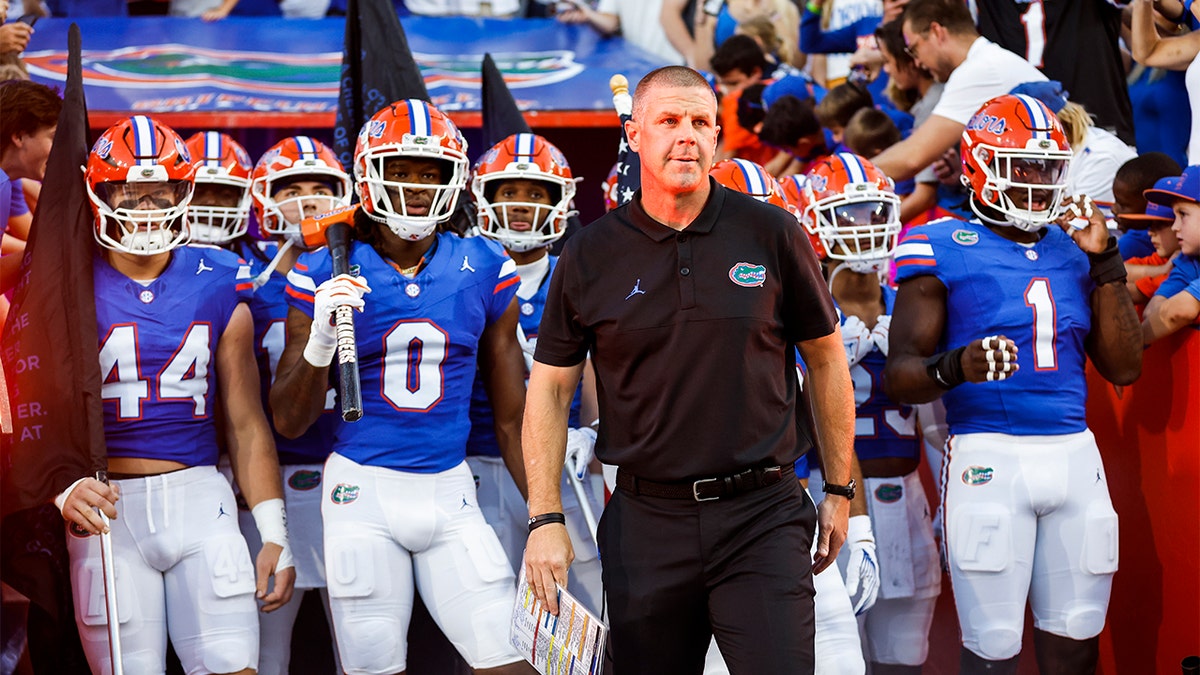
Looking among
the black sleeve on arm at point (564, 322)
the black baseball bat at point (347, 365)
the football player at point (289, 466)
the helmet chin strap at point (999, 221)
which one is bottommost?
the football player at point (289, 466)

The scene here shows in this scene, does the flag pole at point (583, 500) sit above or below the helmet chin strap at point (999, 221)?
below

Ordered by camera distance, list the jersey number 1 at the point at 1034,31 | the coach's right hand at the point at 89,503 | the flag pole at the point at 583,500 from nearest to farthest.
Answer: the coach's right hand at the point at 89,503
the flag pole at the point at 583,500
the jersey number 1 at the point at 1034,31

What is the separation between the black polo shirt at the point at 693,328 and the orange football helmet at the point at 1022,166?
148cm

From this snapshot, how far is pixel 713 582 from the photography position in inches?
120

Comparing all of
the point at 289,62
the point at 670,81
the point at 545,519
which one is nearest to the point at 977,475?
the point at 545,519

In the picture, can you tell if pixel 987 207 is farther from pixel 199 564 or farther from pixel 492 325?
pixel 199 564

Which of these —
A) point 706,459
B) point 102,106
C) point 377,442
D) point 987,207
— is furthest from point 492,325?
point 102,106

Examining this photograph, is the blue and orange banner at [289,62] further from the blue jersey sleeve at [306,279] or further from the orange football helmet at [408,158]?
the blue jersey sleeve at [306,279]

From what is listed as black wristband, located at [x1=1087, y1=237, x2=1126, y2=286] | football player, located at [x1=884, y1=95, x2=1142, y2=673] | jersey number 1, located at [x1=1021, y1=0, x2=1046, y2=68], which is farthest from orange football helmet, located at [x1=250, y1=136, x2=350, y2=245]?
jersey number 1, located at [x1=1021, y1=0, x2=1046, y2=68]

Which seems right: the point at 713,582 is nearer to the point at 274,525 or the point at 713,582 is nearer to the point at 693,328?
the point at 693,328

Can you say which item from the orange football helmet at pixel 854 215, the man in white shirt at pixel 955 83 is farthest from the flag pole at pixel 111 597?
the man in white shirt at pixel 955 83

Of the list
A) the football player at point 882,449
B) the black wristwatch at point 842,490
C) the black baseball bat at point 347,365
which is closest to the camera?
the black wristwatch at point 842,490

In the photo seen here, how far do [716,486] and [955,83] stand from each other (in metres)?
3.56

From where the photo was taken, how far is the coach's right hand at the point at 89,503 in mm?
3676
